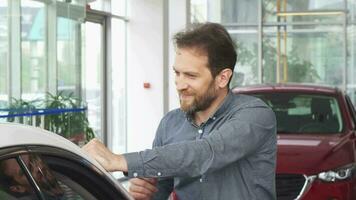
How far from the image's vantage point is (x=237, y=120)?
8.23ft

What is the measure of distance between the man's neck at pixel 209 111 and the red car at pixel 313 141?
3368 mm

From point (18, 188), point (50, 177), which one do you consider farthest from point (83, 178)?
point (18, 188)

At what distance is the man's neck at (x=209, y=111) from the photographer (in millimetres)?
2576

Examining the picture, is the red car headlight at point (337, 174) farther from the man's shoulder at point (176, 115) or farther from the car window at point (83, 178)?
the car window at point (83, 178)

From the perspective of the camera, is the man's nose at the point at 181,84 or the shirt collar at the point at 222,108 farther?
the shirt collar at the point at 222,108

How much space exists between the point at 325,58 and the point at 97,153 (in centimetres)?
1283

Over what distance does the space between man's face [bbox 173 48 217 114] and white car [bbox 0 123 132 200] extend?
482mm

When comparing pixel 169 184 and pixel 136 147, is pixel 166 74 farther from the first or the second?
pixel 169 184

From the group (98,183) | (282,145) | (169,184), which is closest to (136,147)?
(282,145)

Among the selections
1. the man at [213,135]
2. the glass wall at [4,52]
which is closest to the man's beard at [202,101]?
the man at [213,135]

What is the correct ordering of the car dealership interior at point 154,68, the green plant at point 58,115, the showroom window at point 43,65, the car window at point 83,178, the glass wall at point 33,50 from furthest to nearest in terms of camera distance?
the glass wall at point 33,50 → the showroom window at point 43,65 → the green plant at point 58,115 → the car dealership interior at point 154,68 → the car window at point 83,178

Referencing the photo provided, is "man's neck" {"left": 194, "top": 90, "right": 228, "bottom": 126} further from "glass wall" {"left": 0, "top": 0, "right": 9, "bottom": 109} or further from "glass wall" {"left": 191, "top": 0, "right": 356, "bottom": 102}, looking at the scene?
"glass wall" {"left": 191, "top": 0, "right": 356, "bottom": 102}

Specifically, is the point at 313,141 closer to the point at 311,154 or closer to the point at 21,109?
the point at 311,154

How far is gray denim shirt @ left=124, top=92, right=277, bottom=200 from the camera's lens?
2.28 metres
